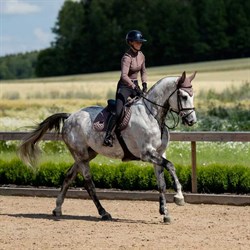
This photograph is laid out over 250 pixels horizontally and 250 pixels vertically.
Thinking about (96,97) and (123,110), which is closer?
(123,110)

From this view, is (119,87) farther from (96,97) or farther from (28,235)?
(96,97)

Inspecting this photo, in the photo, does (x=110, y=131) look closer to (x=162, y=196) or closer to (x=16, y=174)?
(x=162, y=196)

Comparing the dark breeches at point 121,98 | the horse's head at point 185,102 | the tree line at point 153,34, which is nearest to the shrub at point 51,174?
the dark breeches at point 121,98

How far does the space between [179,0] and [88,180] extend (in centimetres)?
9047

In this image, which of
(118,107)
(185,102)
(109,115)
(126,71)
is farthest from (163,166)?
(126,71)

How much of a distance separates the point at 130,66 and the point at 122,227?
2.18 meters

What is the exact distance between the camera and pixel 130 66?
1211cm

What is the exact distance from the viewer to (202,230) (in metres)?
11.0

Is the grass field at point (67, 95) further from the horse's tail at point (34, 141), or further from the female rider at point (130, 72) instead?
the female rider at point (130, 72)

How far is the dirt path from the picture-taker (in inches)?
395

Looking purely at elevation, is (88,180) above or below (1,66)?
above

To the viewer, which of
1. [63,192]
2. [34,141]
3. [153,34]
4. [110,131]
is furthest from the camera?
[153,34]

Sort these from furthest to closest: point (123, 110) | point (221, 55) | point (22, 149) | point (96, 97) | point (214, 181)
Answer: point (221, 55) → point (96, 97) → point (214, 181) → point (22, 149) → point (123, 110)

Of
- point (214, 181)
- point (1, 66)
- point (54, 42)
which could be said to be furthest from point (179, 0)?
point (214, 181)
